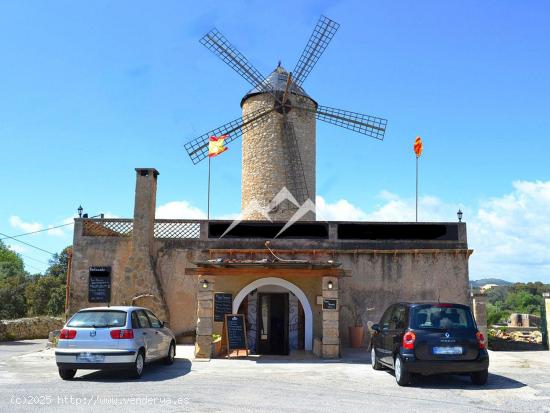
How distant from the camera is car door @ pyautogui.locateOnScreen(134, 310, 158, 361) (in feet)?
32.9

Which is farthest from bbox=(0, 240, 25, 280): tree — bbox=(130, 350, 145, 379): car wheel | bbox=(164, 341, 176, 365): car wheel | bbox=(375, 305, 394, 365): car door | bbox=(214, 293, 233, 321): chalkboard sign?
bbox=(375, 305, 394, 365): car door

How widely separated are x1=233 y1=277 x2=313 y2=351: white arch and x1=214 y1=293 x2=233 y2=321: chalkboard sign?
32 centimetres

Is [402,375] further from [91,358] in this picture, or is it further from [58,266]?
[58,266]

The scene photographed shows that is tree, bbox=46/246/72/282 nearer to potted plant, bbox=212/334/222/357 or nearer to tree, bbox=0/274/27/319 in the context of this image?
tree, bbox=0/274/27/319

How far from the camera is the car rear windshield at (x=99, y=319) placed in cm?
952

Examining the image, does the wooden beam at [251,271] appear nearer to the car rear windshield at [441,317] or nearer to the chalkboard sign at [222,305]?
the chalkboard sign at [222,305]

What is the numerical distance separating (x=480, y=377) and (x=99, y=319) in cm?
689

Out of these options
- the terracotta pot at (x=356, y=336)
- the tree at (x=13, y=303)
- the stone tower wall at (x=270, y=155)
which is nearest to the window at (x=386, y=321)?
the terracotta pot at (x=356, y=336)

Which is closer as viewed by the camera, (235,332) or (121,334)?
(121,334)

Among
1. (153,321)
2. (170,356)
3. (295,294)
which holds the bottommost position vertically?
(170,356)

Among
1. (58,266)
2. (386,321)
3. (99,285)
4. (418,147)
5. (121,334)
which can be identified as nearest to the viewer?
(121,334)

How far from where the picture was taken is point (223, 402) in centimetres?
757

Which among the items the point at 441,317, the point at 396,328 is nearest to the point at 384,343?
the point at 396,328

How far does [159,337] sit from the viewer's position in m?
10.9
